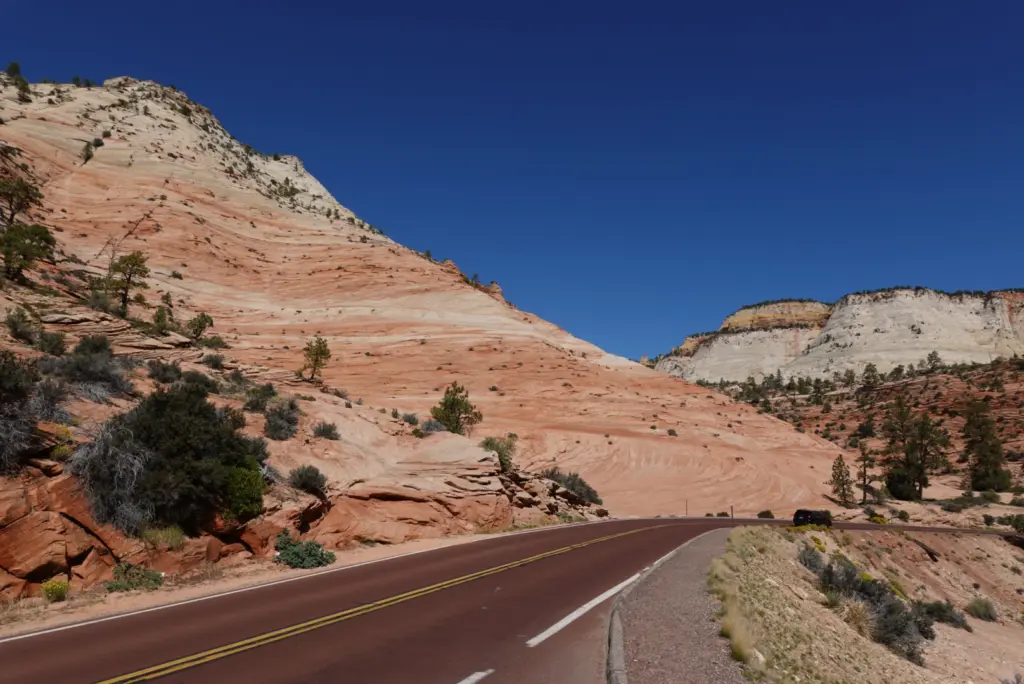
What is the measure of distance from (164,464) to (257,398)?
778cm

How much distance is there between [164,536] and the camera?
12.0 m

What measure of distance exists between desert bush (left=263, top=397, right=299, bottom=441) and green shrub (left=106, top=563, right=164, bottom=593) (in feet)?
24.2

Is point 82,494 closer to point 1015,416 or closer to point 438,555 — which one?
point 438,555

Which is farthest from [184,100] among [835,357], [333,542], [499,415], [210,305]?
[835,357]

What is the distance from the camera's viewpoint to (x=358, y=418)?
2320 cm

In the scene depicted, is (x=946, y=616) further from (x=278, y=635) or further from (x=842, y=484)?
(x=278, y=635)

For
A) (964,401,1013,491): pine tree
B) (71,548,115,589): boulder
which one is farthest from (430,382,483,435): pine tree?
(964,401,1013,491): pine tree

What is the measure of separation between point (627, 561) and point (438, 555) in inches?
198

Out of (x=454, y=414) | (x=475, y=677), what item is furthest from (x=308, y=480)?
(x=454, y=414)

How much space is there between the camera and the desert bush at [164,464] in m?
11.6

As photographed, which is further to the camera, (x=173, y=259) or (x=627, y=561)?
(x=173, y=259)

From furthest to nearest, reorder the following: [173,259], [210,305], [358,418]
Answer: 1. [173,259]
2. [210,305]
3. [358,418]

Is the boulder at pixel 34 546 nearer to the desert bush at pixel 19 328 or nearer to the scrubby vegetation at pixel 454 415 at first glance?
the desert bush at pixel 19 328

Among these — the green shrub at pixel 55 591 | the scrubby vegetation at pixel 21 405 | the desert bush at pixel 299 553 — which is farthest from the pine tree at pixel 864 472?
the scrubby vegetation at pixel 21 405
